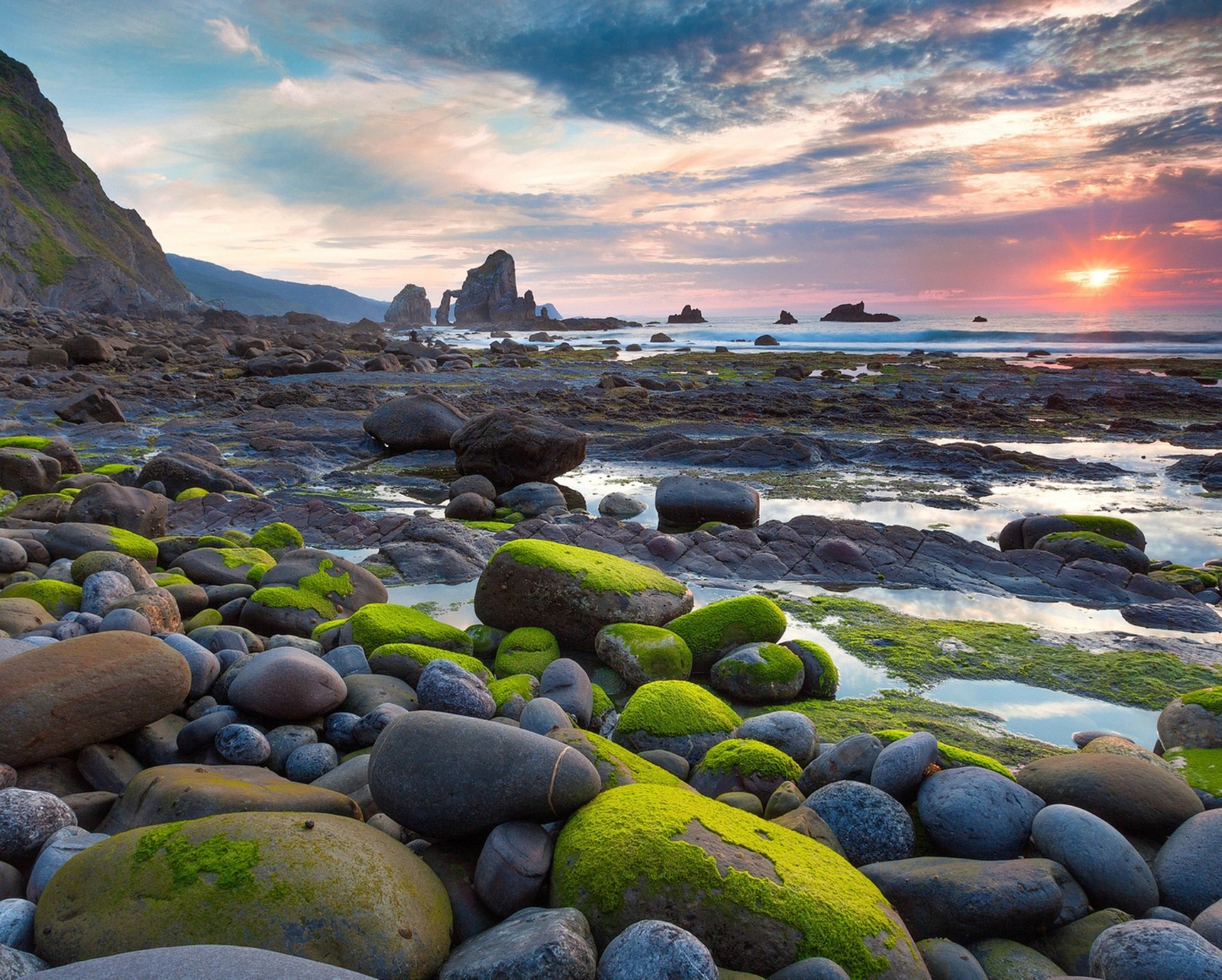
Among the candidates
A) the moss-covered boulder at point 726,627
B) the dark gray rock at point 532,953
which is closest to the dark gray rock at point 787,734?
the moss-covered boulder at point 726,627

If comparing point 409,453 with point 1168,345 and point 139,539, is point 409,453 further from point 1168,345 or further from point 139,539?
point 1168,345

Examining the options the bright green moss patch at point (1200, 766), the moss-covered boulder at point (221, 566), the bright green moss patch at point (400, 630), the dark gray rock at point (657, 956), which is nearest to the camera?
the dark gray rock at point (657, 956)

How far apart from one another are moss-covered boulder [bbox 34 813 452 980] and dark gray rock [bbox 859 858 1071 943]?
1.96 m

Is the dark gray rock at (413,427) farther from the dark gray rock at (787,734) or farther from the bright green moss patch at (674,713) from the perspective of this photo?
the dark gray rock at (787,734)

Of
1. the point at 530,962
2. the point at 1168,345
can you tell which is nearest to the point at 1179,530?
the point at 530,962

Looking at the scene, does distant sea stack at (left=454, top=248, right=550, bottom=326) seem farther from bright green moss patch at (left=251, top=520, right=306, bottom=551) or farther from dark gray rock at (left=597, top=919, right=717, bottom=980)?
dark gray rock at (left=597, top=919, right=717, bottom=980)

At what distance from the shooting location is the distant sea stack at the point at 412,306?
6531 inches

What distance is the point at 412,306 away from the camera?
166 metres

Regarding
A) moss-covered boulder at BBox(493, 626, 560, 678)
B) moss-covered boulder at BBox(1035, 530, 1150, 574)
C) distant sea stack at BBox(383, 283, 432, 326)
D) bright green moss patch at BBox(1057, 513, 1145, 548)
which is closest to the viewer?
moss-covered boulder at BBox(493, 626, 560, 678)

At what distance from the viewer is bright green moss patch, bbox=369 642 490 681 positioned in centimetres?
543

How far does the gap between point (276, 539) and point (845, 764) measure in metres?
7.10

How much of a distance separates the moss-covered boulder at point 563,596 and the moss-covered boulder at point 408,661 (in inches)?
44.9

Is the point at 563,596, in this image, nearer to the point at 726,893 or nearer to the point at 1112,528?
the point at 726,893

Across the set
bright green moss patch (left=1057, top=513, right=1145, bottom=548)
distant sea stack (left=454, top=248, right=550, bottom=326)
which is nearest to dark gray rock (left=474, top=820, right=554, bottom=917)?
bright green moss patch (left=1057, top=513, right=1145, bottom=548)
